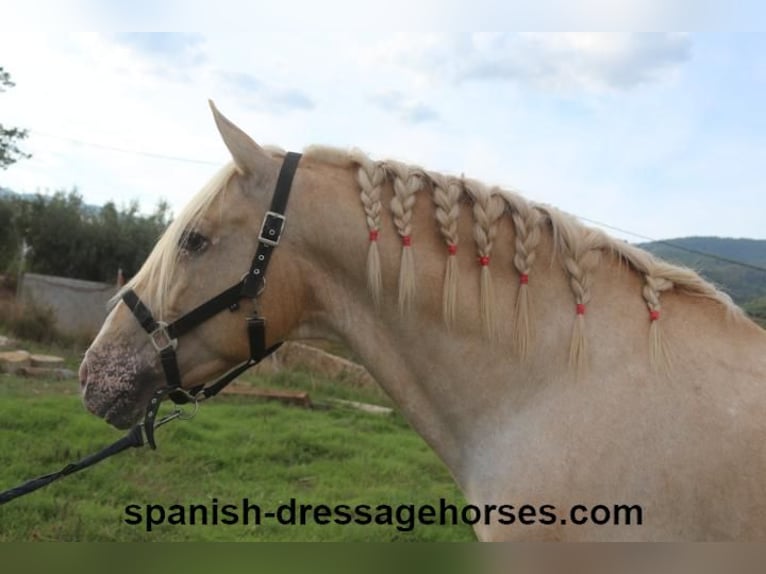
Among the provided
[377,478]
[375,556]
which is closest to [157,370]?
[375,556]

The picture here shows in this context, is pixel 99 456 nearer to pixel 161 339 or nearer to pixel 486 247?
pixel 161 339

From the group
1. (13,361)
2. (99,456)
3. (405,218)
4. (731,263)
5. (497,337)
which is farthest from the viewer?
(13,361)

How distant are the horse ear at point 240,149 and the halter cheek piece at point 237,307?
10 cm

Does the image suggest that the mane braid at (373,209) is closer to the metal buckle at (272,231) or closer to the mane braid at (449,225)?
the mane braid at (449,225)

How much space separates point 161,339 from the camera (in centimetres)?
229

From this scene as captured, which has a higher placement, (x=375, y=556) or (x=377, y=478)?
(x=375, y=556)

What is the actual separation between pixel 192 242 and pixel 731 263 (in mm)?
5051

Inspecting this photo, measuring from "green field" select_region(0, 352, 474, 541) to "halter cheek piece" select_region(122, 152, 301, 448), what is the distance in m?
2.14

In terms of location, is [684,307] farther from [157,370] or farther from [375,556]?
[157,370]

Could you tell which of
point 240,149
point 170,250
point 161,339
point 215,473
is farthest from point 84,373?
point 215,473

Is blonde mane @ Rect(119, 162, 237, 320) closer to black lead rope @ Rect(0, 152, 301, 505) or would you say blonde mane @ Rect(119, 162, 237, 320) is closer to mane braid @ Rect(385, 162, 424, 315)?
black lead rope @ Rect(0, 152, 301, 505)

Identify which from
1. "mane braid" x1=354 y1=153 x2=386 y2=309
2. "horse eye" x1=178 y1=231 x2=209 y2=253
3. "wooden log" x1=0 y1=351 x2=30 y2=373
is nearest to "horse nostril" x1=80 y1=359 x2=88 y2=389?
"horse eye" x1=178 y1=231 x2=209 y2=253

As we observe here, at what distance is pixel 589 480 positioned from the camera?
1.83 m

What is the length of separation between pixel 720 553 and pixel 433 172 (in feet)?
4.91
